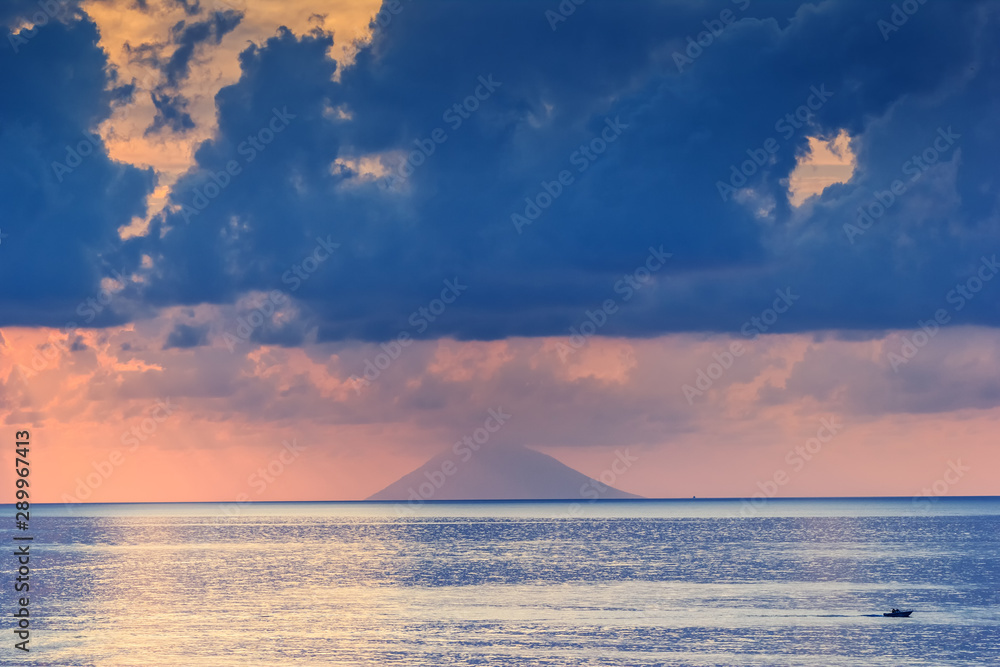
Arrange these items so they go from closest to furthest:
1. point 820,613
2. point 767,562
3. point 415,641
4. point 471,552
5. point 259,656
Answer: point 259,656
point 415,641
point 820,613
point 767,562
point 471,552

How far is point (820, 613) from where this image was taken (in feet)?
336

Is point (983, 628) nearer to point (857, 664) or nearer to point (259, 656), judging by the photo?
point (857, 664)

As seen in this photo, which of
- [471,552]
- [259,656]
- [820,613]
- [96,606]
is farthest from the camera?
[471,552]

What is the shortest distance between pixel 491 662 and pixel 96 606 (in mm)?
53039

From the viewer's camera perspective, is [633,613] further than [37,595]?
No

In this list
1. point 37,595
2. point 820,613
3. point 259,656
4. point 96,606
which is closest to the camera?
point 259,656

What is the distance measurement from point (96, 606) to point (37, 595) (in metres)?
13.2

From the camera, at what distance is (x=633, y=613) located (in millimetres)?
102812

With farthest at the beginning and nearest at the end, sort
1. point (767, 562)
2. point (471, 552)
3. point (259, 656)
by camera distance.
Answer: point (471, 552)
point (767, 562)
point (259, 656)

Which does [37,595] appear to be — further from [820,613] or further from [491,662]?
[820,613]

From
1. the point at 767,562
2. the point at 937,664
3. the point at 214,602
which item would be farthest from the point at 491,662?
the point at 767,562

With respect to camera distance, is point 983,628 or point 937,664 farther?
point 983,628

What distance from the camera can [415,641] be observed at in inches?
3479

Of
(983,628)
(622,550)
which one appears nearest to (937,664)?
(983,628)
